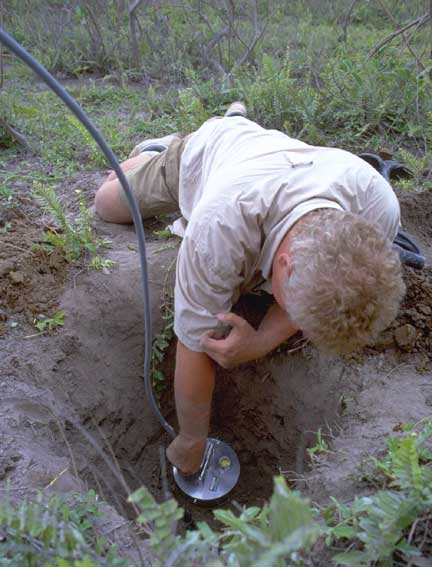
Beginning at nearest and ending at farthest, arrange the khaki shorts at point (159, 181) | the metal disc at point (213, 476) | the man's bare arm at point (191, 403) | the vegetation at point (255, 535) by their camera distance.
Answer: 1. the vegetation at point (255, 535)
2. the man's bare arm at point (191, 403)
3. the metal disc at point (213, 476)
4. the khaki shorts at point (159, 181)

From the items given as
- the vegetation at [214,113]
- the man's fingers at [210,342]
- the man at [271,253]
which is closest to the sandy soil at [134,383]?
the vegetation at [214,113]

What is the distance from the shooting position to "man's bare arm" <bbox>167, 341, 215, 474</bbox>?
2.26m

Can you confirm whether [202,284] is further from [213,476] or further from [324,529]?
[213,476]

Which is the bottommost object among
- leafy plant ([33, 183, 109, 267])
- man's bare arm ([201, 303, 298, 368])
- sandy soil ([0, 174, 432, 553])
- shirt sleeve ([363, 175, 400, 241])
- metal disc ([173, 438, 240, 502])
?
metal disc ([173, 438, 240, 502])

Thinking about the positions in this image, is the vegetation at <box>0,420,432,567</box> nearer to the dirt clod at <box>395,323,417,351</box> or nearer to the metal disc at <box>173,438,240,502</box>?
the dirt clod at <box>395,323,417,351</box>

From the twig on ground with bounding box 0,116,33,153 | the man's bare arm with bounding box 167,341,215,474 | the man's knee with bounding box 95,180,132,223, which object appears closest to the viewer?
the man's bare arm with bounding box 167,341,215,474

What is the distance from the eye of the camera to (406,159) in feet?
10.9

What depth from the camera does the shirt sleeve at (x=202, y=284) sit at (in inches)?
78.2

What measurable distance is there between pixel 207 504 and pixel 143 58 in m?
4.23

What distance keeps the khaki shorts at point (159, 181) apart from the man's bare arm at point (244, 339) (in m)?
1.03

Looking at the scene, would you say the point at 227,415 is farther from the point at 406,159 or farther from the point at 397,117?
the point at 397,117

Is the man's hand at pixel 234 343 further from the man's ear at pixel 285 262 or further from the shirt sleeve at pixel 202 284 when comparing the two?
the man's ear at pixel 285 262

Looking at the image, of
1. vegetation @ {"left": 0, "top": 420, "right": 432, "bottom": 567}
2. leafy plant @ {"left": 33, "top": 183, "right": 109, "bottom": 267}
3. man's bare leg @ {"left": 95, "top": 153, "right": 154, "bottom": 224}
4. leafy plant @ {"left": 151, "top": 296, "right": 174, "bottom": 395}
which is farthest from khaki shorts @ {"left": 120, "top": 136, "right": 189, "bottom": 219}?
vegetation @ {"left": 0, "top": 420, "right": 432, "bottom": 567}

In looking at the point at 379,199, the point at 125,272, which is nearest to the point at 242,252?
the point at 379,199
